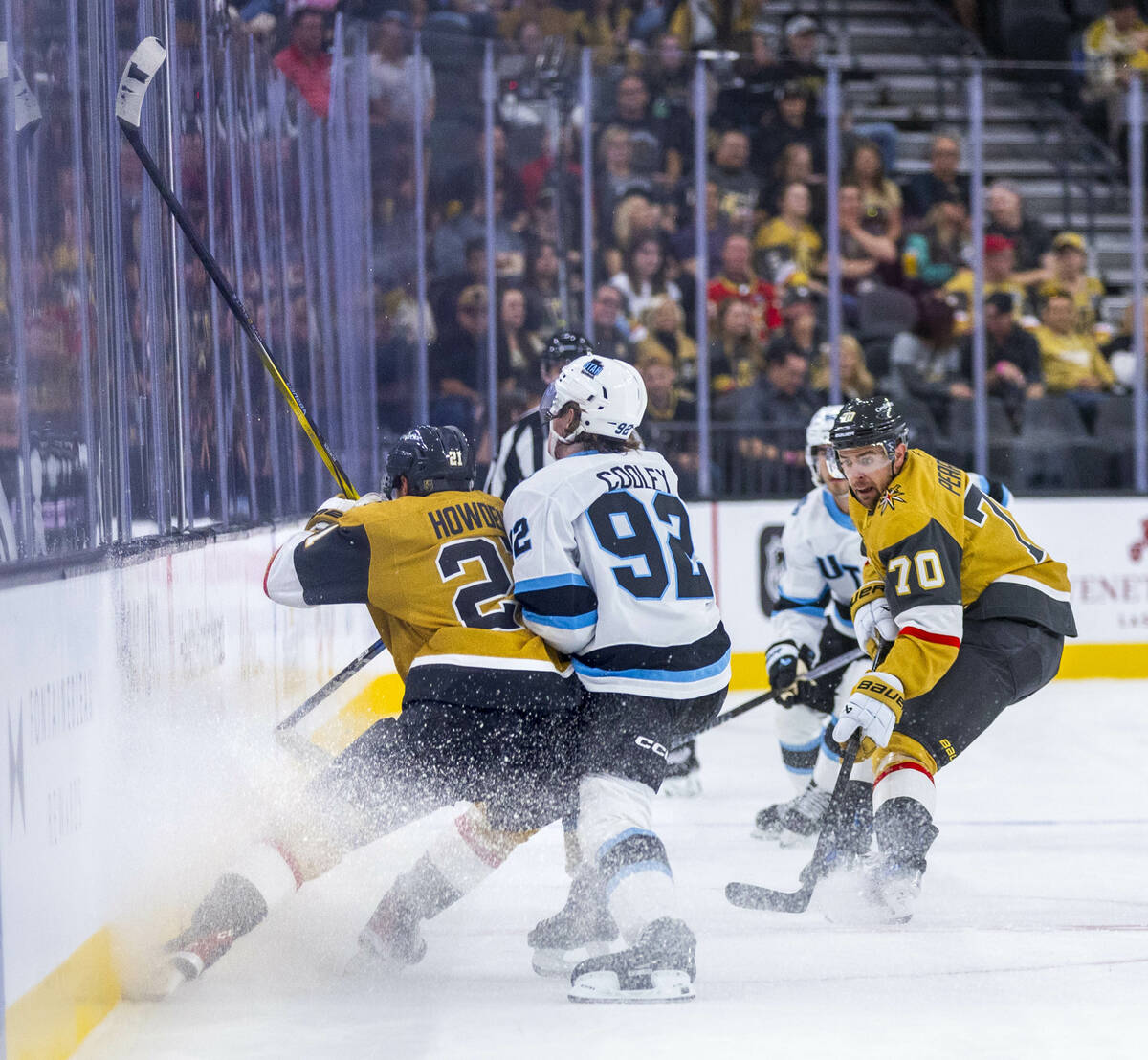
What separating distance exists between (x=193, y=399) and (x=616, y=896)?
53.8 inches

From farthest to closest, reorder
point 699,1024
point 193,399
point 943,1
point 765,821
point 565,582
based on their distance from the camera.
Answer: point 943,1 < point 765,821 < point 193,399 < point 565,582 < point 699,1024

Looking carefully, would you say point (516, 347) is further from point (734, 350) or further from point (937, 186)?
point (937, 186)

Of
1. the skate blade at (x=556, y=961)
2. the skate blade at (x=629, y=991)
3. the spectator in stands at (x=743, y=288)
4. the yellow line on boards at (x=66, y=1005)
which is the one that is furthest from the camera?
the spectator in stands at (x=743, y=288)

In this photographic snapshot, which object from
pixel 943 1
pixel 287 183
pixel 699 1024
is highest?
pixel 943 1

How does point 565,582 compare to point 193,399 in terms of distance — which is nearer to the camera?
point 565,582

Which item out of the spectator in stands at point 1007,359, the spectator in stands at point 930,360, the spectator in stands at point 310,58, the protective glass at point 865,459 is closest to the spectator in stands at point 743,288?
the spectator in stands at point 930,360

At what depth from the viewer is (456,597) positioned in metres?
2.66

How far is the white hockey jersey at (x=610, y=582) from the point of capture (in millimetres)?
2564

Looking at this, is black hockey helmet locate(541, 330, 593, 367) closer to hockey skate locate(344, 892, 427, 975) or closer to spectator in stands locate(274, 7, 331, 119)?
spectator in stands locate(274, 7, 331, 119)

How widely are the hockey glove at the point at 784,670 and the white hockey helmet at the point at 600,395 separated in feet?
4.25

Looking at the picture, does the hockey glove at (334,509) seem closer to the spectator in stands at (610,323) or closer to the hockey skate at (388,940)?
the hockey skate at (388,940)

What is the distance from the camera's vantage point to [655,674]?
2584 millimetres

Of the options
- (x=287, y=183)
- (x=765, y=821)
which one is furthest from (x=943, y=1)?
(x=765, y=821)

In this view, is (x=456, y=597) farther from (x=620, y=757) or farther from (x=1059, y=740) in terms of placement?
(x=1059, y=740)
